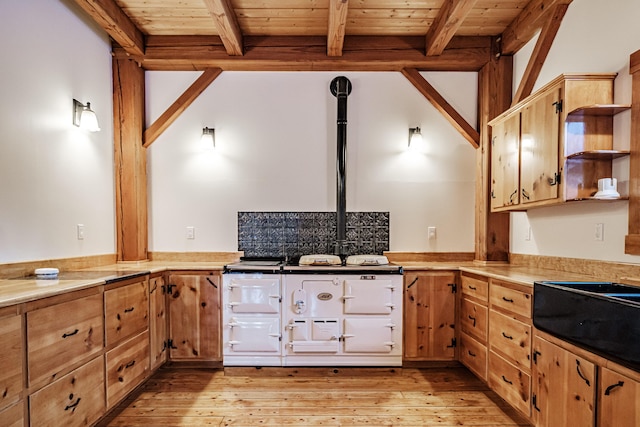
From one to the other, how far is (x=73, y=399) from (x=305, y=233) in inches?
79.4

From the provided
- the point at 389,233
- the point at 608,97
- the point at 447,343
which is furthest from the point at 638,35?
the point at 447,343

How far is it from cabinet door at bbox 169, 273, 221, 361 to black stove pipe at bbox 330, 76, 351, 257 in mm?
1123

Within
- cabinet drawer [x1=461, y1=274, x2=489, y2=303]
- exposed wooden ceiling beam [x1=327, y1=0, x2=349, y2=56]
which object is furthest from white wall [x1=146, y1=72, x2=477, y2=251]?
cabinet drawer [x1=461, y1=274, x2=489, y2=303]

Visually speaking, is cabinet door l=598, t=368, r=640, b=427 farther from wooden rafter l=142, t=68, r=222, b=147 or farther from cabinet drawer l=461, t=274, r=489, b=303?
wooden rafter l=142, t=68, r=222, b=147

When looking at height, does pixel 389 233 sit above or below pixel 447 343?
above

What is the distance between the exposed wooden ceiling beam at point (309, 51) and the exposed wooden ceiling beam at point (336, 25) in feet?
0.38

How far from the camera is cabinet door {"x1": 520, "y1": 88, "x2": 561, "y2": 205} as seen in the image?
1995 mm

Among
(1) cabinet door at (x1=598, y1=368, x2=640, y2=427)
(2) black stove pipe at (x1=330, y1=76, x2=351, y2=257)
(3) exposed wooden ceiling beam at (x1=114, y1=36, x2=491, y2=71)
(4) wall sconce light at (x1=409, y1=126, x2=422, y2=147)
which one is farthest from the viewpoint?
(4) wall sconce light at (x1=409, y1=126, x2=422, y2=147)

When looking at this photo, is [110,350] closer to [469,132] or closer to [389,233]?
[389,233]

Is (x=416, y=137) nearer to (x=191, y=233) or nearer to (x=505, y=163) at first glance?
(x=505, y=163)

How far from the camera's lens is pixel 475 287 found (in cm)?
248

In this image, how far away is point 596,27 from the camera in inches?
80.3

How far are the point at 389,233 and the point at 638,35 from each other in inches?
82.7

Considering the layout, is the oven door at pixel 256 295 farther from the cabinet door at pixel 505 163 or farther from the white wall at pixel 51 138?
the cabinet door at pixel 505 163
